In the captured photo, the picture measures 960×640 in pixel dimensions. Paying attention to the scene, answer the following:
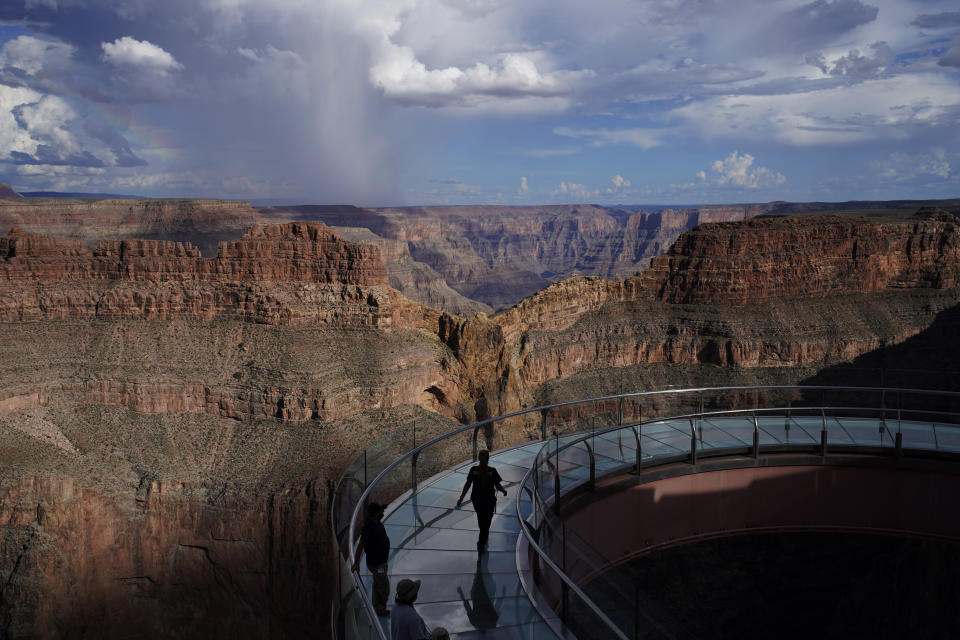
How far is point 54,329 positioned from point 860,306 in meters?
78.5

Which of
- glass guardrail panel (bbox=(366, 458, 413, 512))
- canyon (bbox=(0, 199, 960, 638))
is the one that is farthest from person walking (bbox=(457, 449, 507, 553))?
canyon (bbox=(0, 199, 960, 638))

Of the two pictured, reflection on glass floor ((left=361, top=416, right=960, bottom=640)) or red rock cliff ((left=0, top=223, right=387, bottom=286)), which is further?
red rock cliff ((left=0, top=223, right=387, bottom=286))

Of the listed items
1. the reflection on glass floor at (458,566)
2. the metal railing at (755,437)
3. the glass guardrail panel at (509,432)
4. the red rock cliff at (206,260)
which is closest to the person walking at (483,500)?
the reflection on glass floor at (458,566)

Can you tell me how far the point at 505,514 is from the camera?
11758 millimetres

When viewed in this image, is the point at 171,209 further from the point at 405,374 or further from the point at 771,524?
the point at 771,524

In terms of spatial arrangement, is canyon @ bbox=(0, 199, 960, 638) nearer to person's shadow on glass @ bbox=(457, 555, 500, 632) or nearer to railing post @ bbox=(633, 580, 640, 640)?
person's shadow on glass @ bbox=(457, 555, 500, 632)

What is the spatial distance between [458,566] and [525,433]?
20.9 ft

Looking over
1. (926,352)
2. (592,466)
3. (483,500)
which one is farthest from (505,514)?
(926,352)

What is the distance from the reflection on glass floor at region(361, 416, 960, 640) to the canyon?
27.8ft

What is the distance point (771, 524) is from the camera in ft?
54.1

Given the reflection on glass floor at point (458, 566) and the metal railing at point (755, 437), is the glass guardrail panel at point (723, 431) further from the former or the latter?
the reflection on glass floor at point (458, 566)

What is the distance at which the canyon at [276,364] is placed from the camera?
40625 millimetres

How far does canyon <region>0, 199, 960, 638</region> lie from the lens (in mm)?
40625

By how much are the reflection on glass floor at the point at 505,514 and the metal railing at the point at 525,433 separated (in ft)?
1.05
